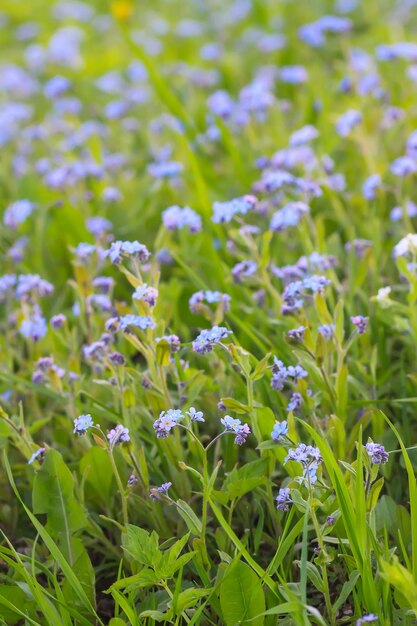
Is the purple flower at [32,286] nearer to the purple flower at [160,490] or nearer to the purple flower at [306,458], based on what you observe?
the purple flower at [160,490]

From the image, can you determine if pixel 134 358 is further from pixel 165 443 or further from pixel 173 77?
pixel 173 77

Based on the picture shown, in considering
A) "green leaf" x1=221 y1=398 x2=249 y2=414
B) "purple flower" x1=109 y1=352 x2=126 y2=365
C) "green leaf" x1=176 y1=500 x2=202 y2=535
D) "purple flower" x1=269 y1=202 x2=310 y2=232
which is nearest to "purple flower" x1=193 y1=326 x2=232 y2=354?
"green leaf" x1=221 y1=398 x2=249 y2=414

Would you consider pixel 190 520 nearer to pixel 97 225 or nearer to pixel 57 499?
pixel 57 499

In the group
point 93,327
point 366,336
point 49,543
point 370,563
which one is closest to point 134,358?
point 93,327

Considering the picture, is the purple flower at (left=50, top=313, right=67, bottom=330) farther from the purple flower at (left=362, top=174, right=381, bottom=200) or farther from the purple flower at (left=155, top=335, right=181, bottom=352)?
the purple flower at (left=362, top=174, right=381, bottom=200)

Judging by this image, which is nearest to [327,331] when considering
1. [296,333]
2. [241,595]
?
[296,333]

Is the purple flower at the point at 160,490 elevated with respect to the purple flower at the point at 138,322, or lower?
lower

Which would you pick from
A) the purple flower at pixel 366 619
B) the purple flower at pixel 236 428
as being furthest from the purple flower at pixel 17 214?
the purple flower at pixel 366 619
